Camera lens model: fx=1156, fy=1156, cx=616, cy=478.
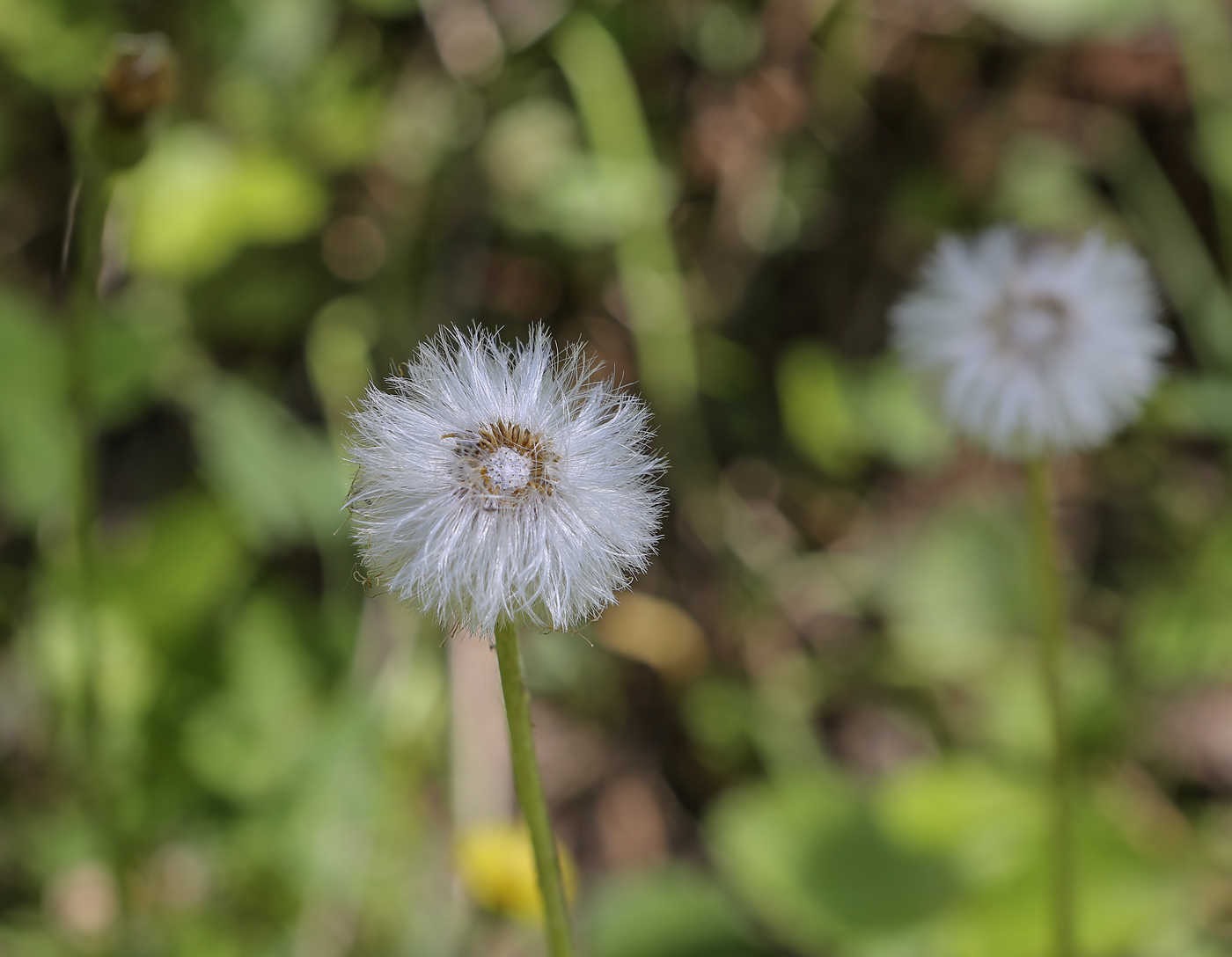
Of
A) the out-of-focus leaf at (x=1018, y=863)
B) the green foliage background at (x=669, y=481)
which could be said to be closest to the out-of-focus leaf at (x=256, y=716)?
the green foliage background at (x=669, y=481)

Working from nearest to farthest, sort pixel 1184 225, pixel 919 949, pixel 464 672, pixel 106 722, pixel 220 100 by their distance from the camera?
pixel 919 949
pixel 106 722
pixel 464 672
pixel 220 100
pixel 1184 225

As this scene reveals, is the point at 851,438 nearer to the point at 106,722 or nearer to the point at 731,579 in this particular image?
the point at 731,579

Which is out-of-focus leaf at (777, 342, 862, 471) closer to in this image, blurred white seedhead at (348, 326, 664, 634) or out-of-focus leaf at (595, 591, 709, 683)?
out-of-focus leaf at (595, 591, 709, 683)

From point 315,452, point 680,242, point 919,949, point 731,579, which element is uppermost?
point 680,242

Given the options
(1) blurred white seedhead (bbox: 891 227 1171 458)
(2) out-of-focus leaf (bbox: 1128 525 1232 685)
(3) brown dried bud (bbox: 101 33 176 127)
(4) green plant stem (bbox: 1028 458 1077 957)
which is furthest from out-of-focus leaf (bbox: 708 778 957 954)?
(3) brown dried bud (bbox: 101 33 176 127)

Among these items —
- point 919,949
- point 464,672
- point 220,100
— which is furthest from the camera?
point 220,100

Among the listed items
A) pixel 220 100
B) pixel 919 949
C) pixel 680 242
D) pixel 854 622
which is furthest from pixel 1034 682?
pixel 220 100

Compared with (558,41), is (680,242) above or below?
below

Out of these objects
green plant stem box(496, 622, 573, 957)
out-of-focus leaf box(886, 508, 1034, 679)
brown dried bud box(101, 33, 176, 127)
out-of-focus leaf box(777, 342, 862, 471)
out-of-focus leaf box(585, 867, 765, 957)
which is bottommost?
green plant stem box(496, 622, 573, 957)
